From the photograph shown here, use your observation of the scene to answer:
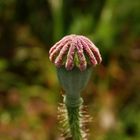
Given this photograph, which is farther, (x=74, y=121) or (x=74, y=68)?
(x=74, y=121)

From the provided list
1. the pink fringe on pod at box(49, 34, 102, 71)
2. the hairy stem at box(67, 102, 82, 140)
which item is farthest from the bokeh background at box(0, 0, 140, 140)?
the pink fringe on pod at box(49, 34, 102, 71)

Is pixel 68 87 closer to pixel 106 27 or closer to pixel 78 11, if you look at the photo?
pixel 106 27

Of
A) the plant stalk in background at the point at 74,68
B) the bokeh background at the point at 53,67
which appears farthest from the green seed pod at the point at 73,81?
the bokeh background at the point at 53,67

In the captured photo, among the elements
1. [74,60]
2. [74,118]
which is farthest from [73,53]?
[74,118]

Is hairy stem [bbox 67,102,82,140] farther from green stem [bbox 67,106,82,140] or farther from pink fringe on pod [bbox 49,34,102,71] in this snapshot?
pink fringe on pod [bbox 49,34,102,71]

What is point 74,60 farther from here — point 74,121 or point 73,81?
point 74,121

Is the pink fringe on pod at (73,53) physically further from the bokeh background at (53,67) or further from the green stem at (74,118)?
the bokeh background at (53,67)
